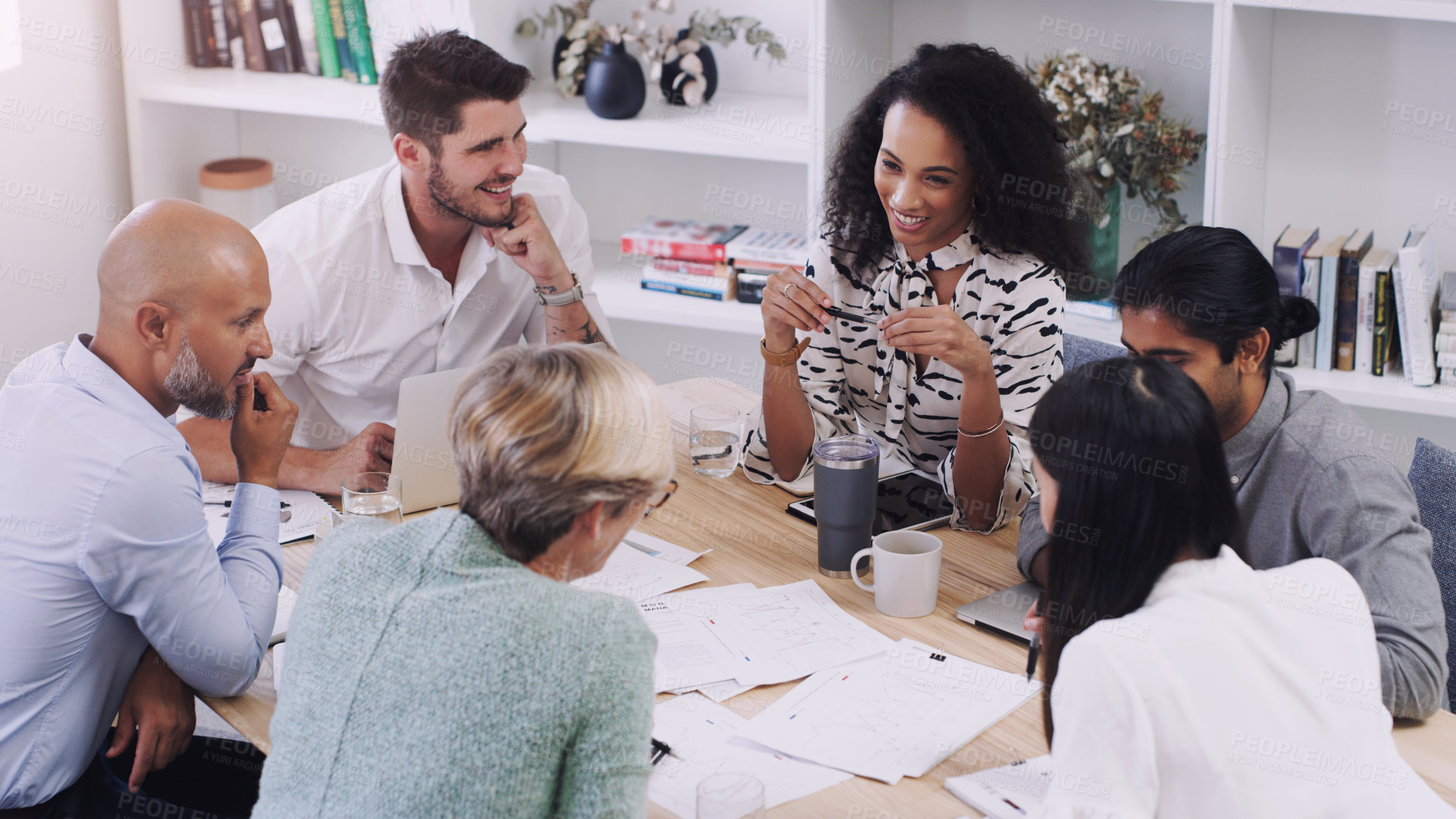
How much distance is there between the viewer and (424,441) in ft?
5.76

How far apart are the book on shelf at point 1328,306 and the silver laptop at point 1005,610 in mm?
1277

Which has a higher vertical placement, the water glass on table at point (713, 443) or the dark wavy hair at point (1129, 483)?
the dark wavy hair at point (1129, 483)

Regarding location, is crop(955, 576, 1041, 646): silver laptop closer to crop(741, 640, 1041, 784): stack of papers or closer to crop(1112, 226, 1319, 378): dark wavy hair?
crop(741, 640, 1041, 784): stack of papers

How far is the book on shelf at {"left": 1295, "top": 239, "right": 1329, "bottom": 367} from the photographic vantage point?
244 centimetres

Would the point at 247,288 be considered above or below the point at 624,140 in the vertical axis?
below

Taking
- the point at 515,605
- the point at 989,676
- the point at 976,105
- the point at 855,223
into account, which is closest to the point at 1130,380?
the point at 989,676

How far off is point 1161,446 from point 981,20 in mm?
2078

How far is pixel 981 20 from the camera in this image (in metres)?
2.87

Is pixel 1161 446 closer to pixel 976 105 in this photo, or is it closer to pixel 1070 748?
pixel 1070 748

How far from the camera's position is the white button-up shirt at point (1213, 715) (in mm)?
962

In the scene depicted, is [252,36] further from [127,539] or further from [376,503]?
[127,539]

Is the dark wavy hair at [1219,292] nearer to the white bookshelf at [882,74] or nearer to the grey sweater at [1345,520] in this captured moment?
the grey sweater at [1345,520]

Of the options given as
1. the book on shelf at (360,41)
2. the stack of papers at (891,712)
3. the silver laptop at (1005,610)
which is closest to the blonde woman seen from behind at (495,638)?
the stack of papers at (891,712)

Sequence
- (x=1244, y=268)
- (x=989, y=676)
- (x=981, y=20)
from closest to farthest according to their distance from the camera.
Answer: (x=989, y=676)
(x=1244, y=268)
(x=981, y=20)
